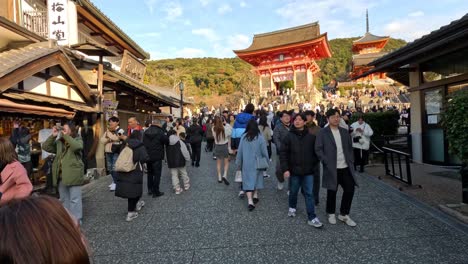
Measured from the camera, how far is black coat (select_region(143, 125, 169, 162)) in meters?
6.34

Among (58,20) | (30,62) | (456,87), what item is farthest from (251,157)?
(58,20)

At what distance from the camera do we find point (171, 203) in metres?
5.98

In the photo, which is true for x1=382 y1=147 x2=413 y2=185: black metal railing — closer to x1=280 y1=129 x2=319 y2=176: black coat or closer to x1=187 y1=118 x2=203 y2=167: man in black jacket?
x1=280 y1=129 x2=319 y2=176: black coat

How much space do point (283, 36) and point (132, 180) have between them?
40.5 meters

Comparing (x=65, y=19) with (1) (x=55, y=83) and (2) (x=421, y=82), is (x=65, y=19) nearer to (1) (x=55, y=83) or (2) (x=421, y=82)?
(1) (x=55, y=83)

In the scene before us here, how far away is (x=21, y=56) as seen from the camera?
20.4 feet

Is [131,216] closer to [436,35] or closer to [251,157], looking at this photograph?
[251,157]

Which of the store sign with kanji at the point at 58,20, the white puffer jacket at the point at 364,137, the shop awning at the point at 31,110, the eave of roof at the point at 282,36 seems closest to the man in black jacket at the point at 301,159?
the white puffer jacket at the point at 364,137

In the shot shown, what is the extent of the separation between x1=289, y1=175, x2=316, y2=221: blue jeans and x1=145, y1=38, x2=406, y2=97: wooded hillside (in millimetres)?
48480

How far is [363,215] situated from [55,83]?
7.85m

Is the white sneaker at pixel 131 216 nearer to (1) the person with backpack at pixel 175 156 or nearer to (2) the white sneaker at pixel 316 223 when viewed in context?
(1) the person with backpack at pixel 175 156

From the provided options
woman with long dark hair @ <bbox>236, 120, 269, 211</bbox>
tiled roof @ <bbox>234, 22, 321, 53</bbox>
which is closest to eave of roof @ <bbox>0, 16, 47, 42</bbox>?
woman with long dark hair @ <bbox>236, 120, 269, 211</bbox>

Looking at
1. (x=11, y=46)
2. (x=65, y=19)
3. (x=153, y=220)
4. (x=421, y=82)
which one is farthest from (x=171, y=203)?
(x=421, y=82)

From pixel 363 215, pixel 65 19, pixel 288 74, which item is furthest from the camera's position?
pixel 288 74
